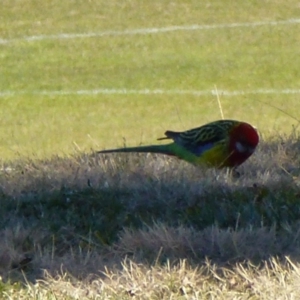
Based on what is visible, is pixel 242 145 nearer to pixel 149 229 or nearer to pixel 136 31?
pixel 149 229

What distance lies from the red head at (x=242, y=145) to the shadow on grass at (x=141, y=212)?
0.36 feet

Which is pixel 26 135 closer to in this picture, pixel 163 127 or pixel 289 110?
pixel 163 127

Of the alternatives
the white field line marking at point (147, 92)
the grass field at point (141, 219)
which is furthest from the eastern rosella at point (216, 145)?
the white field line marking at point (147, 92)

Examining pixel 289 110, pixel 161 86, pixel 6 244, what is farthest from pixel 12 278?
pixel 161 86

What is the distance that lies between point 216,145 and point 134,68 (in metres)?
9.93

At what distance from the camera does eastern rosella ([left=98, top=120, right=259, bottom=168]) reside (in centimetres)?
580

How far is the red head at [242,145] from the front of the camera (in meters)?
5.79

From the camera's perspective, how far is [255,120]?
12719mm

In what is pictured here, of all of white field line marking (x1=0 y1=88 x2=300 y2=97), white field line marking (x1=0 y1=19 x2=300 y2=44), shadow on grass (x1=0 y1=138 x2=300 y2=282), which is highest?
shadow on grass (x1=0 y1=138 x2=300 y2=282)

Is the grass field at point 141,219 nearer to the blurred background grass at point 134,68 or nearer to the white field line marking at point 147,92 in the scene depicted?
the blurred background grass at point 134,68

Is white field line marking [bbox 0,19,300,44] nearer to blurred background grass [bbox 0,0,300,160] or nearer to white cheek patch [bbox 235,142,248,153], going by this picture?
blurred background grass [bbox 0,0,300,160]

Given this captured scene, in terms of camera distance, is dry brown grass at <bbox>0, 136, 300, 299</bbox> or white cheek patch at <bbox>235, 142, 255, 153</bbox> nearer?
dry brown grass at <bbox>0, 136, 300, 299</bbox>

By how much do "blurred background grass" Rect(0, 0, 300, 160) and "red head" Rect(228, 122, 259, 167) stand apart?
5.37 meters

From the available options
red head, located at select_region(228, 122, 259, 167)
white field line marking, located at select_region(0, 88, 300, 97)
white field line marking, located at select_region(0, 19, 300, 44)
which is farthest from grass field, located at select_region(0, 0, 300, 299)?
white field line marking, located at select_region(0, 19, 300, 44)
